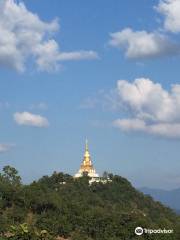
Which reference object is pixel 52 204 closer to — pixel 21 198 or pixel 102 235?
pixel 21 198

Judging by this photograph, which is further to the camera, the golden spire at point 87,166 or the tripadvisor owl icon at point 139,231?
the golden spire at point 87,166

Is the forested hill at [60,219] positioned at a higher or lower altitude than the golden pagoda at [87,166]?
lower

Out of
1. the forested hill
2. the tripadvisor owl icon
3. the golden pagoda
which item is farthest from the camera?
the golden pagoda

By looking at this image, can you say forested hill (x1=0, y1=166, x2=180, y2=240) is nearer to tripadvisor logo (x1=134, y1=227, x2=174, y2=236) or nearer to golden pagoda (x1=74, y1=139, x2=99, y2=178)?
tripadvisor logo (x1=134, y1=227, x2=174, y2=236)

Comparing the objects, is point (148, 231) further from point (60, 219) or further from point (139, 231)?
point (60, 219)

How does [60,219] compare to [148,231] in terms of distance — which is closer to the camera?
[148,231]

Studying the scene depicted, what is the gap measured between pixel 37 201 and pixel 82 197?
15835 millimetres

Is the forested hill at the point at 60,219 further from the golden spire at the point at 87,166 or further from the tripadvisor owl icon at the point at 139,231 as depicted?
the golden spire at the point at 87,166

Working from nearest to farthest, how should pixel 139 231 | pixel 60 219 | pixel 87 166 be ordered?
pixel 139 231, pixel 60 219, pixel 87 166

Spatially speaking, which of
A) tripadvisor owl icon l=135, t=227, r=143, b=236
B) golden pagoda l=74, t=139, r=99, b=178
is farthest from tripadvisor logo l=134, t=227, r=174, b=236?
golden pagoda l=74, t=139, r=99, b=178

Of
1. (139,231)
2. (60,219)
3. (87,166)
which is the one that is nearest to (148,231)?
(139,231)

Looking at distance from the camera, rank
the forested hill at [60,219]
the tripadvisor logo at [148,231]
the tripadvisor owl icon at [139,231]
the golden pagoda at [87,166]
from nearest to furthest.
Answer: the forested hill at [60,219]
the tripadvisor owl icon at [139,231]
the tripadvisor logo at [148,231]
the golden pagoda at [87,166]

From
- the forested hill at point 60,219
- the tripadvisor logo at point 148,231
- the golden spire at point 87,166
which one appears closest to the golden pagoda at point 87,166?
the golden spire at point 87,166

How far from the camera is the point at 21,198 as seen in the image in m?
69.1
